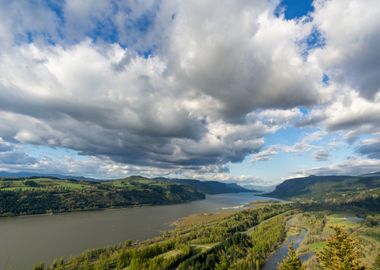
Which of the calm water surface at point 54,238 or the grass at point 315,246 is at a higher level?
the calm water surface at point 54,238

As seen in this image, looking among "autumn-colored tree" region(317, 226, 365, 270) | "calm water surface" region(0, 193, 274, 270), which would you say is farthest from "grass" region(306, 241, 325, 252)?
"autumn-colored tree" region(317, 226, 365, 270)

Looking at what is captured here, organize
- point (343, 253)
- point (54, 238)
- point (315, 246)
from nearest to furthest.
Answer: point (343, 253) → point (315, 246) → point (54, 238)

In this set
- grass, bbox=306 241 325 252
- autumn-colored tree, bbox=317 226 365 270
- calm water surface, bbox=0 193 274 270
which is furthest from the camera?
grass, bbox=306 241 325 252

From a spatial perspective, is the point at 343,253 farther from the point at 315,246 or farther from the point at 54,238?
the point at 54,238

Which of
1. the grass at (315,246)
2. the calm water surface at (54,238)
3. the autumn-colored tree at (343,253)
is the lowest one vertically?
the grass at (315,246)

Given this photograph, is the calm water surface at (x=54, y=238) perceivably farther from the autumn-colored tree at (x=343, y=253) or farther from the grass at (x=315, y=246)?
the autumn-colored tree at (x=343, y=253)

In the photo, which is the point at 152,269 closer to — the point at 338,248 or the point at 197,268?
the point at 197,268

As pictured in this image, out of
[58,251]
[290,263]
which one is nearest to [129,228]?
[58,251]

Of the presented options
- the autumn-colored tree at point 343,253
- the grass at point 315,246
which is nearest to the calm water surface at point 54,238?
the grass at point 315,246

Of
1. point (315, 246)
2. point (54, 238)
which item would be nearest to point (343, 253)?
point (315, 246)

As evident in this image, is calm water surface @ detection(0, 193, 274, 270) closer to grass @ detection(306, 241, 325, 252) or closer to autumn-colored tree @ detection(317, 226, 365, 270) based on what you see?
grass @ detection(306, 241, 325, 252)

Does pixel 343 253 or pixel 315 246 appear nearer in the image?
pixel 343 253

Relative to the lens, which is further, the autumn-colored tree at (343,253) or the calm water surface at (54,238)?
the calm water surface at (54,238)
